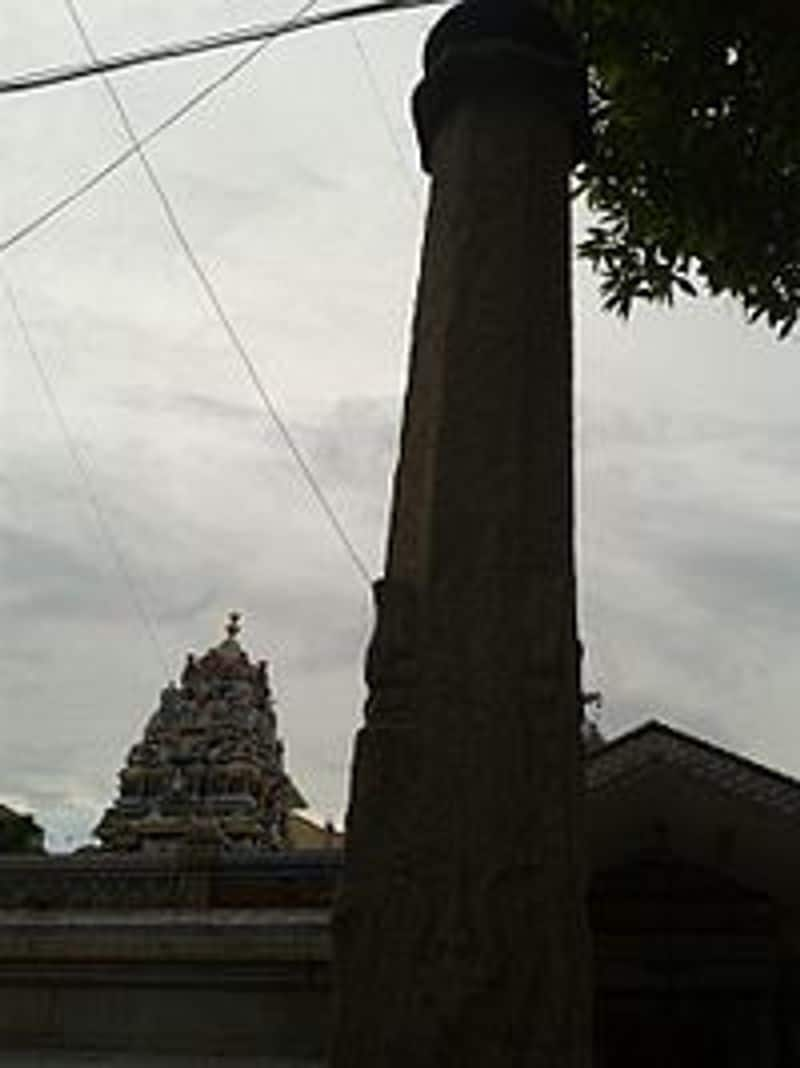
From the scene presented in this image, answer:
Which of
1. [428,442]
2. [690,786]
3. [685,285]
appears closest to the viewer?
[428,442]

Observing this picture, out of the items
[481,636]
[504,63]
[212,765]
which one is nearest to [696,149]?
[504,63]

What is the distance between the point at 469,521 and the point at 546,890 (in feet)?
3.41

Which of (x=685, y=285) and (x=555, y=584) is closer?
(x=555, y=584)

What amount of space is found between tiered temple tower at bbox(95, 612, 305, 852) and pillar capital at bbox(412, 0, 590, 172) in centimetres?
2116

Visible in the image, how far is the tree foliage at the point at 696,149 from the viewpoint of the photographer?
484 cm

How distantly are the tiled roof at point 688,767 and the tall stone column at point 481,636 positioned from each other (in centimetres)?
494

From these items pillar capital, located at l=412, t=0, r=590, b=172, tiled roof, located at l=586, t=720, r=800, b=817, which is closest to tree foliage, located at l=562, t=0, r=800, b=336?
pillar capital, located at l=412, t=0, r=590, b=172

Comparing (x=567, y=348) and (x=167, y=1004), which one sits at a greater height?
(x=567, y=348)

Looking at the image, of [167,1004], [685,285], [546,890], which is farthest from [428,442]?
[167,1004]

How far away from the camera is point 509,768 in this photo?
3.21 metres

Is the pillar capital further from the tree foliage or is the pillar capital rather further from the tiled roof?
the tiled roof

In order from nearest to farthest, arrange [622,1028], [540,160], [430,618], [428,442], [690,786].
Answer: [430,618]
[428,442]
[540,160]
[622,1028]
[690,786]

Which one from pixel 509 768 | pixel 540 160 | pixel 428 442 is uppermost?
pixel 540 160

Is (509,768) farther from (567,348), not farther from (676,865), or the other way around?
(676,865)
